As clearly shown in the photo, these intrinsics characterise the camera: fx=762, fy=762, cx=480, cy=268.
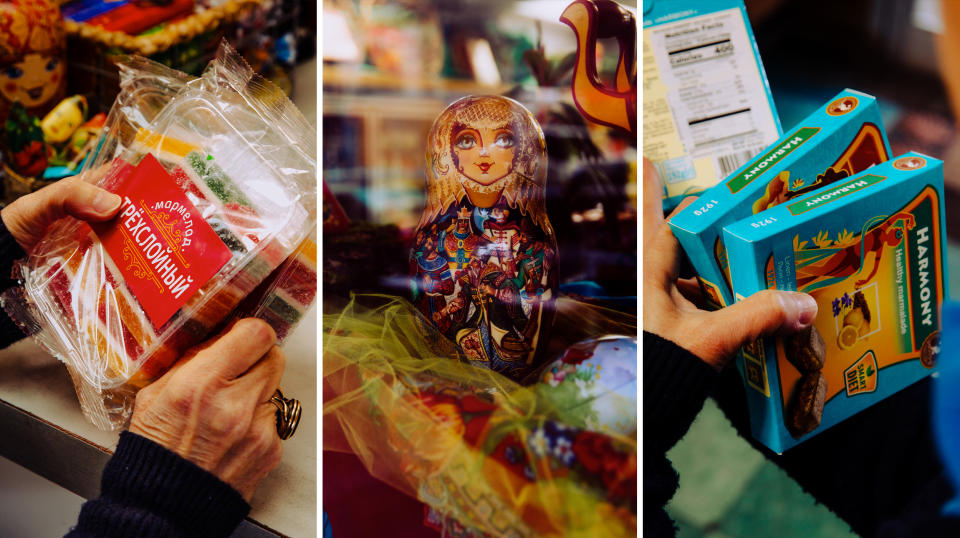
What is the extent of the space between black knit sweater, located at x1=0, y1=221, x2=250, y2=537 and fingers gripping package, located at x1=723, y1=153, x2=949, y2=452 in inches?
27.8

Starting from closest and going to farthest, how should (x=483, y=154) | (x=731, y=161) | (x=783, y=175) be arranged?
(x=483, y=154) → (x=783, y=175) → (x=731, y=161)

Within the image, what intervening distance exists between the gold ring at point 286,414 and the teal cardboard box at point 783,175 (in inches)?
22.7

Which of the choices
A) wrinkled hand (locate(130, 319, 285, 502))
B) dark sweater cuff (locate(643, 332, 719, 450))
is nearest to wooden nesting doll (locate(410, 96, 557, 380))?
dark sweater cuff (locate(643, 332, 719, 450))

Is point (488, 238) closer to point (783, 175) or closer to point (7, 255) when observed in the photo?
point (783, 175)

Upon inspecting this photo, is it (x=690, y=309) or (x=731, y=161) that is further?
(x=731, y=161)

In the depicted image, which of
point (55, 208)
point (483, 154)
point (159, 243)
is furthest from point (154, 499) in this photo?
point (483, 154)

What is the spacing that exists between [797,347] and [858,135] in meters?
0.32

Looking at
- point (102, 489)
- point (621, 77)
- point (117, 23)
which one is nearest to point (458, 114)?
point (621, 77)

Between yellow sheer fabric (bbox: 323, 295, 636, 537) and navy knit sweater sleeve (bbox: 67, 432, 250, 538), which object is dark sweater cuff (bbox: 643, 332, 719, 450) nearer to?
yellow sheer fabric (bbox: 323, 295, 636, 537)

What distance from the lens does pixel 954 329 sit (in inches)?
25.0

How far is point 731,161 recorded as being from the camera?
1182mm

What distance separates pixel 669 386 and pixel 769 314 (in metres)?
0.15

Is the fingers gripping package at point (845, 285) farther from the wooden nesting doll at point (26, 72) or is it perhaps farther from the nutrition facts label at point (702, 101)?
the wooden nesting doll at point (26, 72)

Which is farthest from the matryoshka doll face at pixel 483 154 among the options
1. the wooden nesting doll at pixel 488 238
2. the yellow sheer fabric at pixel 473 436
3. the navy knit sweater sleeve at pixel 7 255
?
the navy knit sweater sleeve at pixel 7 255
